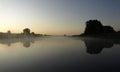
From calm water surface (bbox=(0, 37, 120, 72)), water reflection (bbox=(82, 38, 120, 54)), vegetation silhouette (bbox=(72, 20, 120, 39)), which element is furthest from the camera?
vegetation silhouette (bbox=(72, 20, 120, 39))

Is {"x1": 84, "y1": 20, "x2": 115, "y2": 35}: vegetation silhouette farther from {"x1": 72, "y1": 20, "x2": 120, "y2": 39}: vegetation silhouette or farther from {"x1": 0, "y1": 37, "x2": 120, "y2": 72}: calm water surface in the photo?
{"x1": 0, "y1": 37, "x2": 120, "y2": 72}: calm water surface

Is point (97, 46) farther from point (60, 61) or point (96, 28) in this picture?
point (96, 28)

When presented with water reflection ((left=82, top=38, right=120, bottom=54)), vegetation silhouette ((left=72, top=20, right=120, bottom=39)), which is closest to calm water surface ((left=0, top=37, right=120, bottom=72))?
water reflection ((left=82, top=38, right=120, bottom=54))

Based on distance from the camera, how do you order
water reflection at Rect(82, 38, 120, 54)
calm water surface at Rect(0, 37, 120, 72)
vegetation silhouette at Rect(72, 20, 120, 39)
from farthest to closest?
vegetation silhouette at Rect(72, 20, 120, 39), water reflection at Rect(82, 38, 120, 54), calm water surface at Rect(0, 37, 120, 72)

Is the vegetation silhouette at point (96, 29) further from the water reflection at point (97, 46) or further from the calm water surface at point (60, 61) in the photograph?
the calm water surface at point (60, 61)

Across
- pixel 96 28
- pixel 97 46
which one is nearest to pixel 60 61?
pixel 97 46

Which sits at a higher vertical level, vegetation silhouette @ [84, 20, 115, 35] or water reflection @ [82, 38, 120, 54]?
vegetation silhouette @ [84, 20, 115, 35]

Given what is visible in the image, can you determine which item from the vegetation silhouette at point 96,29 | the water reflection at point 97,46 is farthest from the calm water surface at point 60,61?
the vegetation silhouette at point 96,29

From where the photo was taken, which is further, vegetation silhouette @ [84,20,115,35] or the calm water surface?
vegetation silhouette @ [84,20,115,35]

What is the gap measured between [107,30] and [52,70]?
162 meters

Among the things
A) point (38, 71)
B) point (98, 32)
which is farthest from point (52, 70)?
point (98, 32)

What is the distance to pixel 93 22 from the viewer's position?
182 meters

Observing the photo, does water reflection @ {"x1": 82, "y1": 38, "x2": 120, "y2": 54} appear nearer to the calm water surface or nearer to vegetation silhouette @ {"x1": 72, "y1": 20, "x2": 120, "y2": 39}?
the calm water surface

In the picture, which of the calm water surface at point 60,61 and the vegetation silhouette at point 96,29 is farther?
the vegetation silhouette at point 96,29
